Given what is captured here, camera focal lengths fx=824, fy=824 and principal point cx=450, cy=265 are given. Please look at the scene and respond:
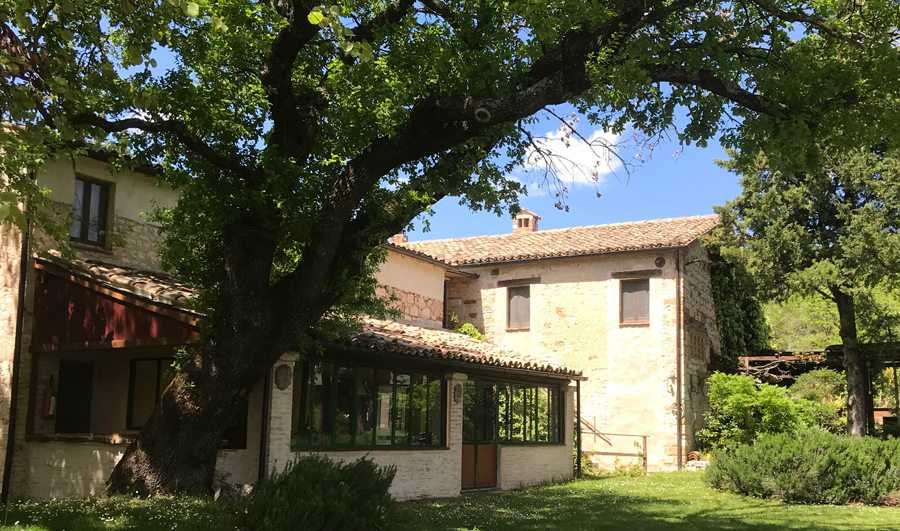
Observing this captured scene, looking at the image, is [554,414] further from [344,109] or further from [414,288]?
[344,109]

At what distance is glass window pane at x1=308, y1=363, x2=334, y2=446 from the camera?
13664mm

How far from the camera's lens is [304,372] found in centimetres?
1362

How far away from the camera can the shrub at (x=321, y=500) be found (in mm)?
8930

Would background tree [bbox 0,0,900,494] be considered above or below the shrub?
above

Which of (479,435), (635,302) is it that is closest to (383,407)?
(479,435)

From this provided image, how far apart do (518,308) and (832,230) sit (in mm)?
9501

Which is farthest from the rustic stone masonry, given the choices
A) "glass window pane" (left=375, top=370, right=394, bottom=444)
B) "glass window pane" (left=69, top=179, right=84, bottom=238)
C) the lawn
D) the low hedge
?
the low hedge

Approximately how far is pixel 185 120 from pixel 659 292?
16819 millimetres

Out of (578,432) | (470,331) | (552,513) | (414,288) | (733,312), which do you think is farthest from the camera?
(733,312)

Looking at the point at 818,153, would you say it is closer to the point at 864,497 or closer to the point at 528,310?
the point at 864,497

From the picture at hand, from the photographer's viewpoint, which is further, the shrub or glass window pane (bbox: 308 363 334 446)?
glass window pane (bbox: 308 363 334 446)

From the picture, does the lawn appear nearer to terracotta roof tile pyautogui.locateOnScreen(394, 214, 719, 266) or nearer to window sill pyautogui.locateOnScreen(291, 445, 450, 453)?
window sill pyautogui.locateOnScreen(291, 445, 450, 453)

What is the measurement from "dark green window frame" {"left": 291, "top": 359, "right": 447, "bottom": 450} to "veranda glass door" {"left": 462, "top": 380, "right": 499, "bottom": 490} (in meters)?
1.19

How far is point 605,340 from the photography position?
24422 mm
